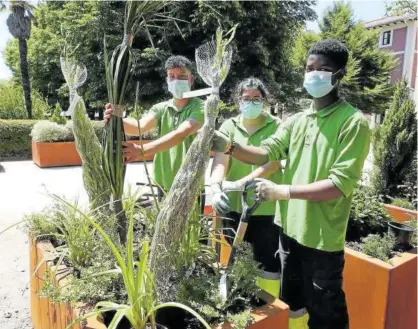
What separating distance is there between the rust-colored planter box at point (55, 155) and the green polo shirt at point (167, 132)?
7.43 metres

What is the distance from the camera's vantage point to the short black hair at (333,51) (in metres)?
1.90

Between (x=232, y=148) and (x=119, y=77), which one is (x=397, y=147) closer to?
(x=232, y=148)


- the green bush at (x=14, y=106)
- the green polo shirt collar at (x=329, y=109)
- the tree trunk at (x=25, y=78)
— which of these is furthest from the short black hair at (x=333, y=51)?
the tree trunk at (x=25, y=78)

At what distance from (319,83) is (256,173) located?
73cm

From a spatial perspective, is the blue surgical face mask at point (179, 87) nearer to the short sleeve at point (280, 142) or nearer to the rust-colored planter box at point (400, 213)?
the short sleeve at point (280, 142)

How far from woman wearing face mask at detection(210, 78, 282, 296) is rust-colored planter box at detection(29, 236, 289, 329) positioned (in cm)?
86

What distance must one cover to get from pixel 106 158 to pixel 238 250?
0.82 m

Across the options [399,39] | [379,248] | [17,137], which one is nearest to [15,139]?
[17,137]

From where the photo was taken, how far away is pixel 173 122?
9.11 feet

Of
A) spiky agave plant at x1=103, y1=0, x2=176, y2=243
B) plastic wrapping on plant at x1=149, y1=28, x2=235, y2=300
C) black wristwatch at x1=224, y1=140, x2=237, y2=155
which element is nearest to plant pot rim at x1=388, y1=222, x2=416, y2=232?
black wristwatch at x1=224, y1=140, x2=237, y2=155

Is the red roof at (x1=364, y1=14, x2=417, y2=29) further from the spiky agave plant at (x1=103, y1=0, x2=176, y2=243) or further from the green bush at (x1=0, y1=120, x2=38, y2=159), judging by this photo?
the spiky agave plant at (x1=103, y1=0, x2=176, y2=243)

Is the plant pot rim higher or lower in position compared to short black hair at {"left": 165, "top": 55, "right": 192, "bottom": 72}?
lower

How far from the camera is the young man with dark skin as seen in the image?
1793mm

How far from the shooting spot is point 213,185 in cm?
216
